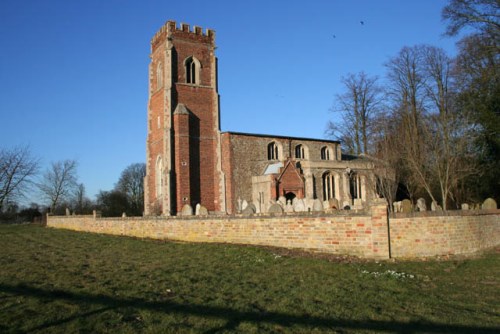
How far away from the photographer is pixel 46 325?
17.5 ft

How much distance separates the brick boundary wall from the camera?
39.5 ft

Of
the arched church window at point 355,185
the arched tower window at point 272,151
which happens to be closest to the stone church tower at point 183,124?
the arched tower window at point 272,151

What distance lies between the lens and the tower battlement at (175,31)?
31688 mm

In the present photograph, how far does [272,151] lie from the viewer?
113ft

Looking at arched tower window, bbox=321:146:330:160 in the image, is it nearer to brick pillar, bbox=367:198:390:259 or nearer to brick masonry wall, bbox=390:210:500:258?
brick masonry wall, bbox=390:210:500:258

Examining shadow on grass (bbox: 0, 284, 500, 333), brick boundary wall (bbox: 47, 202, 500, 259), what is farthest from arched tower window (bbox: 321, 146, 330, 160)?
shadow on grass (bbox: 0, 284, 500, 333)

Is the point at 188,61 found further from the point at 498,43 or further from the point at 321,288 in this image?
the point at 321,288

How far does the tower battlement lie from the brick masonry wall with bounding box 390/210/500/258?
81.3 ft

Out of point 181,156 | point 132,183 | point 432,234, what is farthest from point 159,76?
point 132,183

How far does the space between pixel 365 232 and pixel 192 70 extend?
24.0m

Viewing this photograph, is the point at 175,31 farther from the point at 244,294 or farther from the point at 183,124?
the point at 244,294

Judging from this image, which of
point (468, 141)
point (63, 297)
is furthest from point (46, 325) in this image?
point (468, 141)

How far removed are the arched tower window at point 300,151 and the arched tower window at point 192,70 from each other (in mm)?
10213

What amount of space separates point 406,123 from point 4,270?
991 inches
